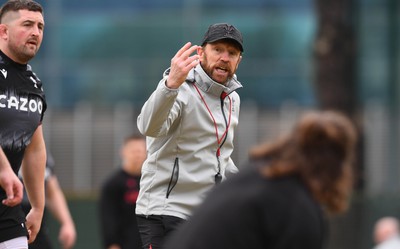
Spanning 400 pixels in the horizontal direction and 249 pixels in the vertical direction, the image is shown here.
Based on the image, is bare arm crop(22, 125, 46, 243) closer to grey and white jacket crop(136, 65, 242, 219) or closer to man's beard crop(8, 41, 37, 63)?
man's beard crop(8, 41, 37, 63)

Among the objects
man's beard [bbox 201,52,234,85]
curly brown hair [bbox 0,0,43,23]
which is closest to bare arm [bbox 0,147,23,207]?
curly brown hair [bbox 0,0,43,23]

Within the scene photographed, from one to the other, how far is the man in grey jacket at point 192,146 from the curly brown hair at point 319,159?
2.95m

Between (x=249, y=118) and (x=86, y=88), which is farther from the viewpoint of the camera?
(x=86, y=88)

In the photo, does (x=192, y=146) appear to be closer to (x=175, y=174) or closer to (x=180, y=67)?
(x=175, y=174)

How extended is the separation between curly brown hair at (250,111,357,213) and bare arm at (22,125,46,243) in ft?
10.1

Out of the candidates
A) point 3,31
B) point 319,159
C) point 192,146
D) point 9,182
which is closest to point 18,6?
point 3,31

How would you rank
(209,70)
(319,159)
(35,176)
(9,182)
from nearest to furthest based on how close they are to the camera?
1. (319,159)
2. (9,182)
3. (35,176)
4. (209,70)

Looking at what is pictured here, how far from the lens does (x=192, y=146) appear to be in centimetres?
845

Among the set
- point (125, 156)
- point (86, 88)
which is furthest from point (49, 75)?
point (125, 156)

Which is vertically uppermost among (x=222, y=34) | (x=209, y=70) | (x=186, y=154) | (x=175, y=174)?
(x=222, y=34)

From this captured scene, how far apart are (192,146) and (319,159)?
3.09 m

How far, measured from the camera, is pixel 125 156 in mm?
→ 13938

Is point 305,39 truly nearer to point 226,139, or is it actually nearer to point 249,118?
point 249,118

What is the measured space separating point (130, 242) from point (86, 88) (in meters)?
17.3
